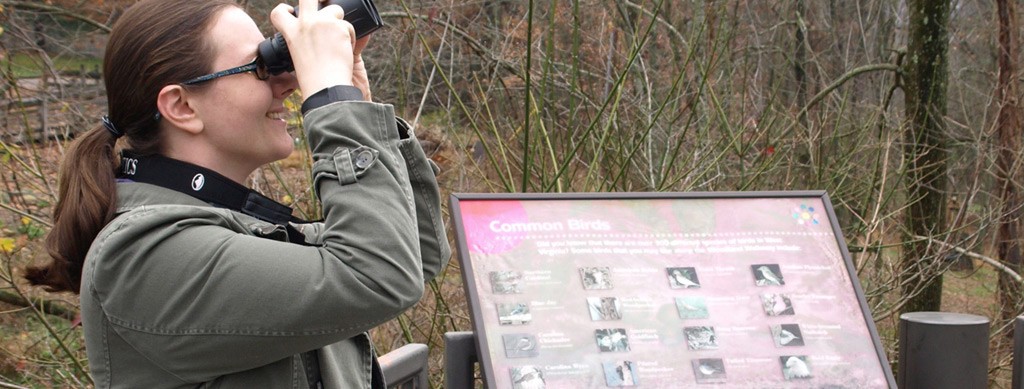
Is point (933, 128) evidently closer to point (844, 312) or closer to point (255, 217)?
point (844, 312)

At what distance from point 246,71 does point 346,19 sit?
0.80 feet

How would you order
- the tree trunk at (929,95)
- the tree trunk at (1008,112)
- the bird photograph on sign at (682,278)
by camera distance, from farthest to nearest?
the tree trunk at (1008,112), the tree trunk at (929,95), the bird photograph on sign at (682,278)

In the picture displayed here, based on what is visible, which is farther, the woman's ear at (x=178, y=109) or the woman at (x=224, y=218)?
the woman's ear at (x=178, y=109)

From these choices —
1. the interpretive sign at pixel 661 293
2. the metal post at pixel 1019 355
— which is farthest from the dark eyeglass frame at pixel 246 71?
the metal post at pixel 1019 355

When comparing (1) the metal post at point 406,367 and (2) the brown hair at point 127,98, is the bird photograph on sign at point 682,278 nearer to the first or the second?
(1) the metal post at point 406,367

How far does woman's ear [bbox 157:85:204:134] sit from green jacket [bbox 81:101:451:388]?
0.40 feet

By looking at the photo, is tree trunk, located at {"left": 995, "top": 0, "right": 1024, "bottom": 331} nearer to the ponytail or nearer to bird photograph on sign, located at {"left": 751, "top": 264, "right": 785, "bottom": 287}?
bird photograph on sign, located at {"left": 751, "top": 264, "right": 785, "bottom": 287}

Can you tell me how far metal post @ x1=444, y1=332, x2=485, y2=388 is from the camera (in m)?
2.39

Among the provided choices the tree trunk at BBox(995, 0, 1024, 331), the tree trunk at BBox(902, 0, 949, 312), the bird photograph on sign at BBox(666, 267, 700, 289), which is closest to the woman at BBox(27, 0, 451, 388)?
the bird photograph on sign at BBox(666, 267, 700, 289)

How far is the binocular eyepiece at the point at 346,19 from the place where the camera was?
1.81 metres

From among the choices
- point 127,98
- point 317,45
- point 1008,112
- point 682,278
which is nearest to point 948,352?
point 682,278

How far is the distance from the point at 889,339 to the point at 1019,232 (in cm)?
438

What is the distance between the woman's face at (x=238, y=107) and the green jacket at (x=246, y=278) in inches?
4.9

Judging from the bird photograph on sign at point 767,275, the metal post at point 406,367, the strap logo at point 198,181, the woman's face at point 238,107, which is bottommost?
the metal post at point 406,367
